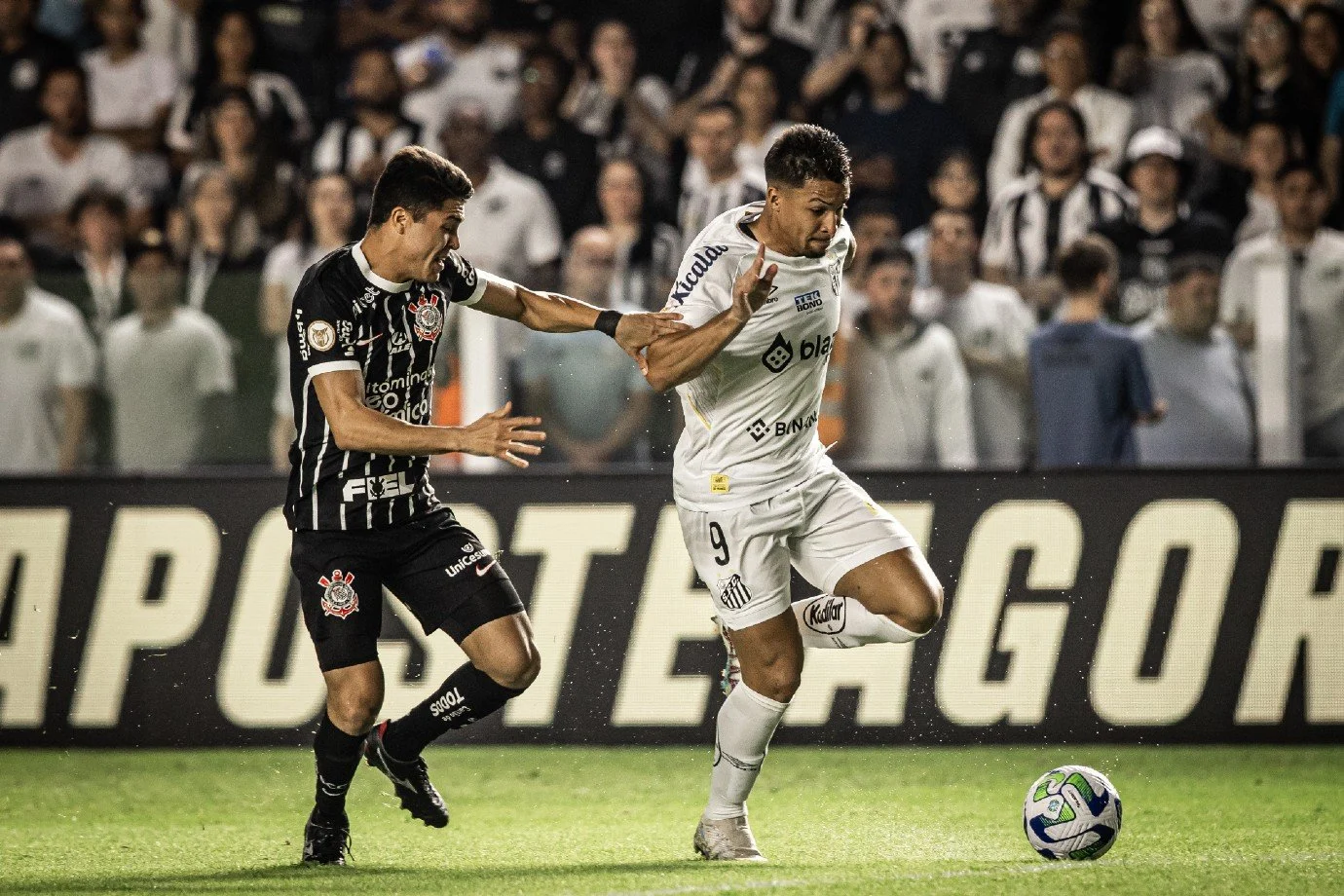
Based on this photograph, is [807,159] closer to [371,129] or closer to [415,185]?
[415,185]

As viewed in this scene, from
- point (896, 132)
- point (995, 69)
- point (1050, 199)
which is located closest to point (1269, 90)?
point (995, 69)

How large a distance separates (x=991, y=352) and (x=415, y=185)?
3.88 metres

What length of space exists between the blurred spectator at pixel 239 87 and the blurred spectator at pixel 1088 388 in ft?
17.1

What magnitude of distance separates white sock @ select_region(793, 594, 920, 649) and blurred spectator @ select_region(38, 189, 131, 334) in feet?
14.4

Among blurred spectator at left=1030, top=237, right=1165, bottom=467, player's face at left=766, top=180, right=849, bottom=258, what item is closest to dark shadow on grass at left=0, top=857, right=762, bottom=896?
player's face at left=766, top=180, right=849, bottom=258

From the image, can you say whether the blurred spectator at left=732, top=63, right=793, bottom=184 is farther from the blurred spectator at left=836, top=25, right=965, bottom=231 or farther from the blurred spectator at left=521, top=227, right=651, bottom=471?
the blurred spectator at left=521, top=227, right=651, bottom=471

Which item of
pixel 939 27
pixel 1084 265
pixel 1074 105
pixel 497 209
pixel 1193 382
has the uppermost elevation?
pixel 939 27

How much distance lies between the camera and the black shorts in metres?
5.68

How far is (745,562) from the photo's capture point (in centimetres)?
586

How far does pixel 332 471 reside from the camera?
18.8 feet

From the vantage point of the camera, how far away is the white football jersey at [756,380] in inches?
227

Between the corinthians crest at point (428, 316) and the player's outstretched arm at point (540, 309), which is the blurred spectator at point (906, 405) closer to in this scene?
the player's outstretched arm at point (540, 309)

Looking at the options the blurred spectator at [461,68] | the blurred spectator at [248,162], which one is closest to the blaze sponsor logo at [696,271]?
the blurred spectator at [248,162]

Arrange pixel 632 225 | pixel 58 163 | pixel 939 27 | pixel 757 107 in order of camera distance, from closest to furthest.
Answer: pixel 632 225 → pixel 757 107 → pixel 58 163 → pixel 939 27
